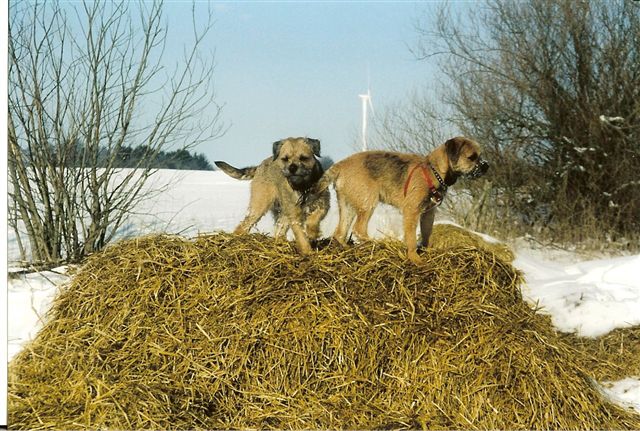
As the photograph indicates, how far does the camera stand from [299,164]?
612 centimetres

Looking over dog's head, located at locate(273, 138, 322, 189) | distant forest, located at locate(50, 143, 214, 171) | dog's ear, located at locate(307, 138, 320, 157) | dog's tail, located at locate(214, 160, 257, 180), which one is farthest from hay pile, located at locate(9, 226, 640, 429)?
distant forest, located at locate(50, 143, 214, 171)

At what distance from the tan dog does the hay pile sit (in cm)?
65

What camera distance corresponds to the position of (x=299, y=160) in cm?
618

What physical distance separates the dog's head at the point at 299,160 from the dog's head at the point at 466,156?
1.16 meters

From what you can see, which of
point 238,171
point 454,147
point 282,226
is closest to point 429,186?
point 454,147

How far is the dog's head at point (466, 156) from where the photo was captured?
19.2ft

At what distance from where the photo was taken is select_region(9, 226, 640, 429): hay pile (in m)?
4.99

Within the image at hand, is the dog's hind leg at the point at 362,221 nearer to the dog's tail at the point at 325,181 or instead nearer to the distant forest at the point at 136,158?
the dog's tail at the point at 325,181

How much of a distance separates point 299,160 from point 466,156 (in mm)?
1373

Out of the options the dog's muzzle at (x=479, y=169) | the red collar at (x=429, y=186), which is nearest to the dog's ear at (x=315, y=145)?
the red collar at (x=429, y=186)

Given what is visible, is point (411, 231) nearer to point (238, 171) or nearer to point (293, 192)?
point (293, 192)

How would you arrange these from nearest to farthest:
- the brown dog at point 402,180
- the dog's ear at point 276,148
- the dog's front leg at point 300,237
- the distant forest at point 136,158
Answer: the dog's front leg at point 300,237, the brown dog at point 402,180, the dog's ear at point 276,148, the distant forest at point 136,158

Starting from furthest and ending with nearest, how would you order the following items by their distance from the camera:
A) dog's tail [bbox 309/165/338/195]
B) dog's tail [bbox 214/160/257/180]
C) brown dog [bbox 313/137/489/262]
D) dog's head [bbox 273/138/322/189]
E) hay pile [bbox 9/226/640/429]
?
1. dog's tail [bbox 214/160/257/180]
2. dog's tail [bbox 309/165/338/195]
3. dog's head [bbox 273/138/322/189]
4. brown dog [bbox 313/137/489/262]
5. hay pile [bbox 9/226/640/429]

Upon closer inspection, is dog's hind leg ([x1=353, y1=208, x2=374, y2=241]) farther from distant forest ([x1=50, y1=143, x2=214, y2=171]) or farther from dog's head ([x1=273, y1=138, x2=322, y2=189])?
distant forest ([x1=50, y1=143, x2=214, y2=171])
